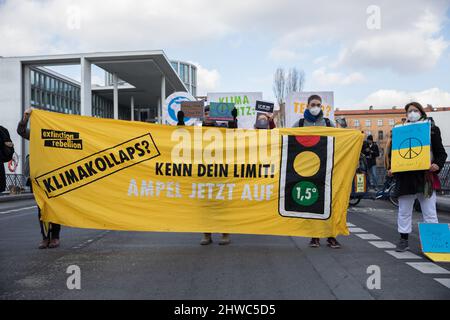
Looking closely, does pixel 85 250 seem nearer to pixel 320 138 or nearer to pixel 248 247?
pixel 248 247

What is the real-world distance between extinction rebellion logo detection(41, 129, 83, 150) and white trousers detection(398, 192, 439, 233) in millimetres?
4728

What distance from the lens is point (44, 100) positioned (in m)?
53.2

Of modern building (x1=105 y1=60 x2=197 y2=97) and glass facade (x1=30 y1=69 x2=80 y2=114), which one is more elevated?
modern building (x1=105 y1=60 x2=197 y2=97)

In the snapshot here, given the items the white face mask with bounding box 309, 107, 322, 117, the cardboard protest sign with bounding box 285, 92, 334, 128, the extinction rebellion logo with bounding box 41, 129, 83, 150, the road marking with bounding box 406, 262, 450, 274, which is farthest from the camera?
the cardboard protest sign with bounding box 285, 92, 334, 128

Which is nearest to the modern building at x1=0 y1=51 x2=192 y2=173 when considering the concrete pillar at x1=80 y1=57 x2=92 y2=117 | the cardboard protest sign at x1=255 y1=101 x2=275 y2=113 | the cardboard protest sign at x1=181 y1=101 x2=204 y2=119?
the concrete pillar at x1=80 y1=57 x2=92 y2=117

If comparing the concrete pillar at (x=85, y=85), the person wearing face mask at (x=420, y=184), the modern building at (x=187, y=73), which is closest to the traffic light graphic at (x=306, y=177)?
the person wearing face mask at (x=420, y=184)

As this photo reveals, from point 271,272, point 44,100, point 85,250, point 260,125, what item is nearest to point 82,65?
point 44,100

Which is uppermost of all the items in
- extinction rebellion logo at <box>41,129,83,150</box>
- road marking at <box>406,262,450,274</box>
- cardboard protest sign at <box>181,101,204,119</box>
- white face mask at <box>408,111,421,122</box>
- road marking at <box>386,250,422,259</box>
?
cardboard protest sign at <box>181,101,204,119</box>

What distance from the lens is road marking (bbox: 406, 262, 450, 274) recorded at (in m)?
5.20

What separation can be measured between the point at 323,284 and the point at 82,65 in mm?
32159

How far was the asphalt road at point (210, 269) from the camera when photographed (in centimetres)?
434

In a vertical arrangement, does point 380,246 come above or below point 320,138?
below

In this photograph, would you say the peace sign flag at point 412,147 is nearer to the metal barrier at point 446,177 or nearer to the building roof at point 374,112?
the metal barrier at point 446,177

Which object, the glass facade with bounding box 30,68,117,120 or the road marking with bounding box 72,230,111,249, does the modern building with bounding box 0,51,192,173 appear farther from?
the road marking with bounding box 72,230,111,249
